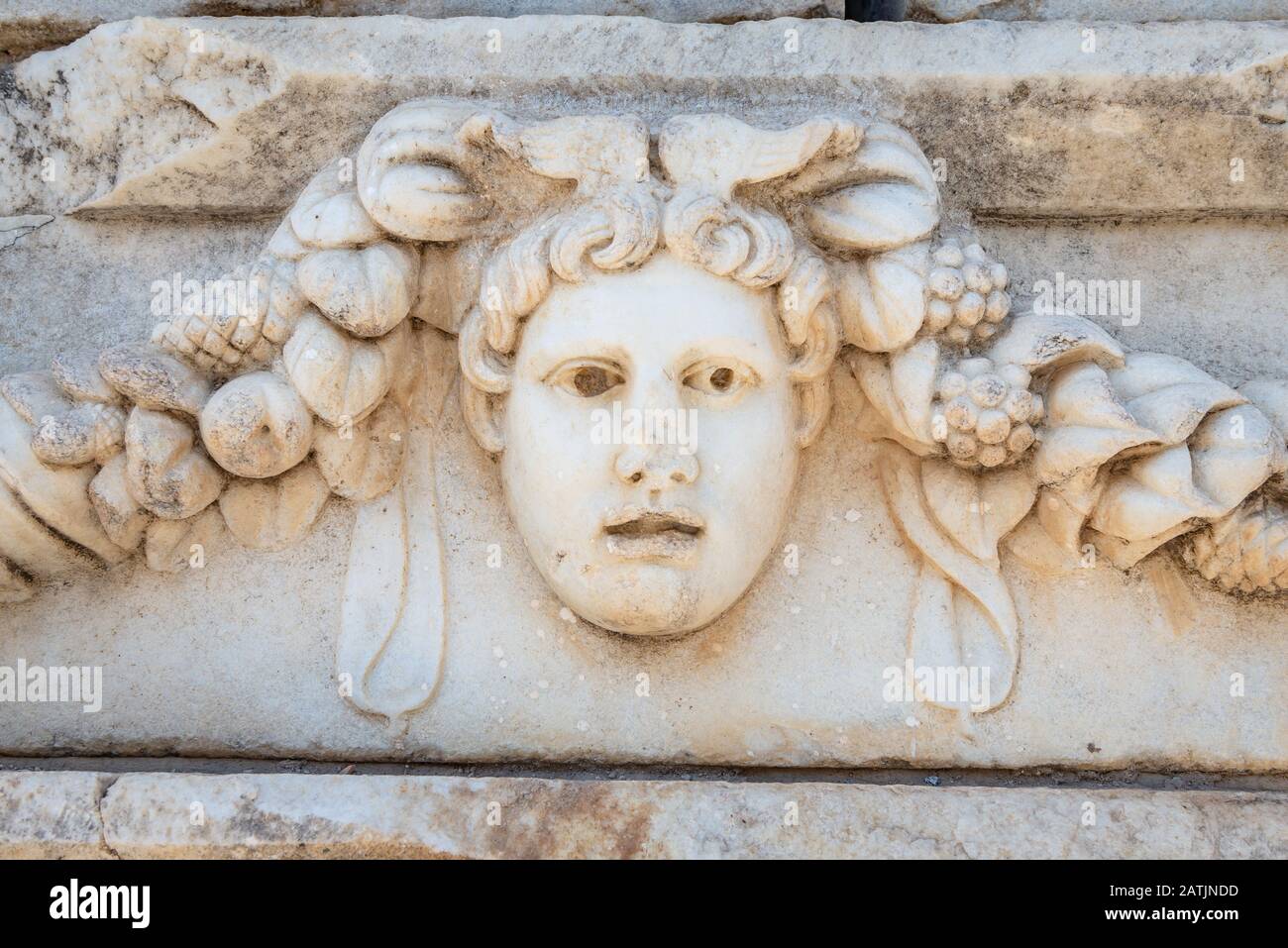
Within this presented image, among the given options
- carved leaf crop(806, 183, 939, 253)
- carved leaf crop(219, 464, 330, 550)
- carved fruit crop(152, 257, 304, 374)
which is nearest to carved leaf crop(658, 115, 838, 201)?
carved leaf crop(806, 183, 939, 253)

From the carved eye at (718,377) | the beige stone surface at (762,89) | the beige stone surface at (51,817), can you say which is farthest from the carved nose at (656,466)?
the beige stone surface at (51,817)

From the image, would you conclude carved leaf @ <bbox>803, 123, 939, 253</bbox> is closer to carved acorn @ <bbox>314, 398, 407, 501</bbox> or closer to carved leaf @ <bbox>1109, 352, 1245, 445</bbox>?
carved leaf @ <bbox>1109, 352, 1245, 445</bbox>

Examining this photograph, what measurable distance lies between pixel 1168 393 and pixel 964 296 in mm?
364

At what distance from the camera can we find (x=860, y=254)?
8.14 ft

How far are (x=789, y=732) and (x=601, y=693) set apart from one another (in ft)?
1.06

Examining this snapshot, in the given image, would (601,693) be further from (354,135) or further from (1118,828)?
(354,135)

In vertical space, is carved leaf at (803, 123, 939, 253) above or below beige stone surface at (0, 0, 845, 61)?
below

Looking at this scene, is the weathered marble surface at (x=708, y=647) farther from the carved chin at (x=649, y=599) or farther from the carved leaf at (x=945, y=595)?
the carved chin at (x=649, y=599)

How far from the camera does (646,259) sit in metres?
2.37

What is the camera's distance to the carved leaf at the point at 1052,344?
2.40m

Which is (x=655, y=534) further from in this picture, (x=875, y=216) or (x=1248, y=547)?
→ (x=1248, y=547)

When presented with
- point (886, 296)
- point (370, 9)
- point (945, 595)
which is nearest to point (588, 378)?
point (886, 296)

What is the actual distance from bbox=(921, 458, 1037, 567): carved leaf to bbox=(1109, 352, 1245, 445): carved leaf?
0.24 meters

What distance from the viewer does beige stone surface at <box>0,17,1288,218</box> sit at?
2525 millimetres
